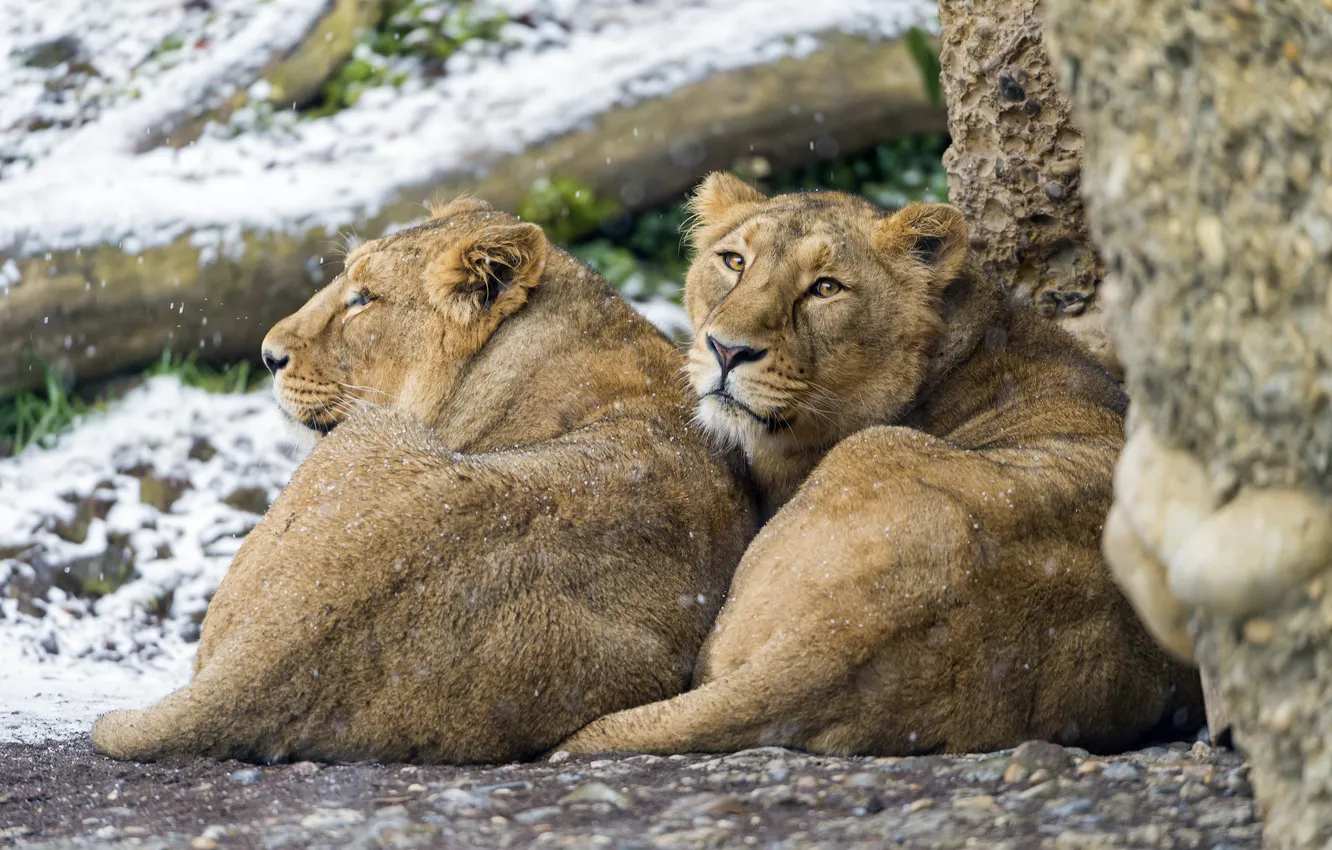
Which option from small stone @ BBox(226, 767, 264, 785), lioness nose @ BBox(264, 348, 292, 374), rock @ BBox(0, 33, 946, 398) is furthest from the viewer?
rock @ BBox(0, 33, 946, 398)

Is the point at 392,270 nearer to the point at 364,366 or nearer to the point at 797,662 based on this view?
the point at 364,366

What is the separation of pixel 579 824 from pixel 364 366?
2929 mm

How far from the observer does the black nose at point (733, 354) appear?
5152mm

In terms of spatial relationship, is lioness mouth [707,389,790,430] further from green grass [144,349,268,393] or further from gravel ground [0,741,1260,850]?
green grass [144,349,268,393]

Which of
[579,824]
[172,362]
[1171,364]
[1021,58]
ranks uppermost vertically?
[1171,364]

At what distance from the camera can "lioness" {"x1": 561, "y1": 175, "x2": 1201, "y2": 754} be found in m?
4.00

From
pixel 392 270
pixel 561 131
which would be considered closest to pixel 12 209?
pixel 561 131

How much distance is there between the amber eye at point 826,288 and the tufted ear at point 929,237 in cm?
25

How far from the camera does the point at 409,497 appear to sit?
14.3ft

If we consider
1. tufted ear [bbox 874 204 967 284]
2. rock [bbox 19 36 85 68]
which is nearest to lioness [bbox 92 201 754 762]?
tufted ear [bbox 874 204 967 284]

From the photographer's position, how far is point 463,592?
4.19 metres

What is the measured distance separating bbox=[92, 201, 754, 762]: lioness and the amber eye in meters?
0.63

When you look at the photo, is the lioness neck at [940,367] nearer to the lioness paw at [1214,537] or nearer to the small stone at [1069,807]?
the small stone at [1069,807]

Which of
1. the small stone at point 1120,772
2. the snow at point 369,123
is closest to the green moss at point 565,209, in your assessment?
the snow at point 369,123
